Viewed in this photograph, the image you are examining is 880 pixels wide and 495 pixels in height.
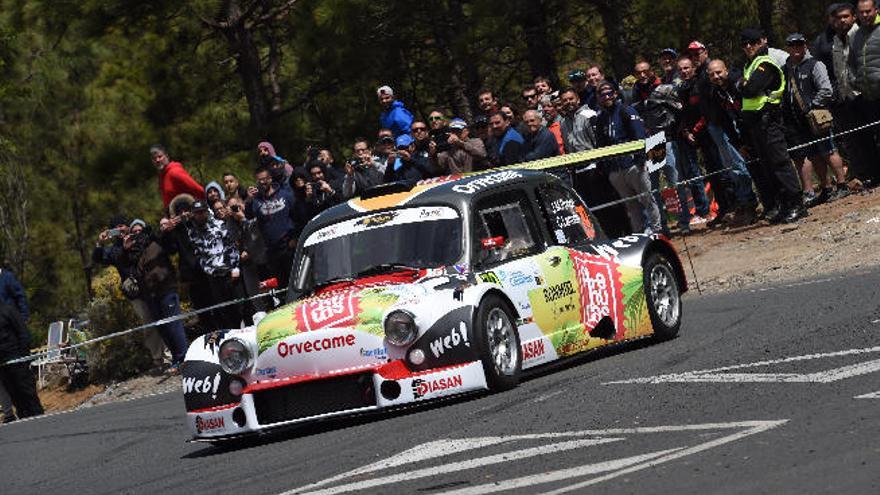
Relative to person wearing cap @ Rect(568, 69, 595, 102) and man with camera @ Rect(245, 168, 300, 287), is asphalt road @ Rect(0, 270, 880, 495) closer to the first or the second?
man with camera @ Rect(245, 168, 300, 287)

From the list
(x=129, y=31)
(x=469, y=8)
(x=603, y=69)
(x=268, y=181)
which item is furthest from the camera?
(x=603, y=69)

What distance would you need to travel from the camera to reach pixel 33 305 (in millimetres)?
50375

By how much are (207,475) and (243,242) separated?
1102cm

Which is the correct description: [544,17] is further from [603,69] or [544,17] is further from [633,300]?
[633,300]

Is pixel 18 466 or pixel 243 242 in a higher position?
pixel 243 242

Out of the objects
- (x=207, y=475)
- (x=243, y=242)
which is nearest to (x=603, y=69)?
(x=243, y=242)

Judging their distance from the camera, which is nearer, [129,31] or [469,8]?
[469,8]

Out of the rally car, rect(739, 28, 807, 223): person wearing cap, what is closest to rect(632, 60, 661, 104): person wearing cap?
rect(739, 28, 807, 223): person wearing cap

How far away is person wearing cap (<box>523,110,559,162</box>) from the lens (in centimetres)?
2044

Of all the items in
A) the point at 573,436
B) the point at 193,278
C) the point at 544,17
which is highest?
the point at 544,17

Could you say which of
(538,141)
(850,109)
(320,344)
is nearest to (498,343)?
(320,344)

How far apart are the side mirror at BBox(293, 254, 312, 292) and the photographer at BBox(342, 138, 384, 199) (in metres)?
7.14

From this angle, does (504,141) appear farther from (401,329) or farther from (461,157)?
(401,329)

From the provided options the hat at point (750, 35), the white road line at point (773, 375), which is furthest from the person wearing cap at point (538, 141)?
the white road line at point (773, 375)
